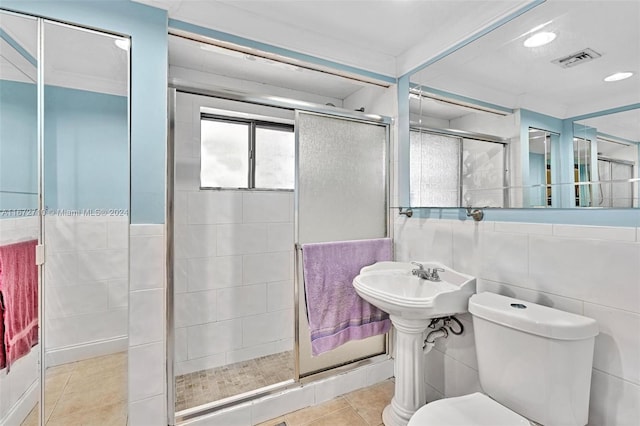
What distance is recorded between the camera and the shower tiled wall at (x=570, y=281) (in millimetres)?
1102

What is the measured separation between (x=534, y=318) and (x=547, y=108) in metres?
0.96

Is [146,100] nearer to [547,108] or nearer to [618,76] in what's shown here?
[547,108]

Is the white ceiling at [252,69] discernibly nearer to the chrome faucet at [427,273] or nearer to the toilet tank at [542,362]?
the chrome faucet at [427,273]

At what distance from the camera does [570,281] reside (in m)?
1.25

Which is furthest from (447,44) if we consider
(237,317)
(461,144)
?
(237,317)

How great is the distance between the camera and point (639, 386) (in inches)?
42.4

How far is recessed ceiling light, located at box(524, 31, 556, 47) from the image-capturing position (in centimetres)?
131

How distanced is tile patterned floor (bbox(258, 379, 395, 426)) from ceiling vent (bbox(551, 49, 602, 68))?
2.07 metres

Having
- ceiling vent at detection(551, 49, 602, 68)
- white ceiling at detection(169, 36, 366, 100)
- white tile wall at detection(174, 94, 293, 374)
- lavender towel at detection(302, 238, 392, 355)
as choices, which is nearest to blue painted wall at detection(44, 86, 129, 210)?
white ceiling at detection(169, 36, 366, 100)

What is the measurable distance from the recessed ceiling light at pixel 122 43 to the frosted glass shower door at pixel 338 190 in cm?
93

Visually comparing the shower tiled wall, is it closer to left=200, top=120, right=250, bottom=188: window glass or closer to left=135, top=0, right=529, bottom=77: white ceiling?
left=135, top=0, right=529, bottom=77: white ceiling

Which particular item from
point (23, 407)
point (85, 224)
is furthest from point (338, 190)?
point (23, 407)

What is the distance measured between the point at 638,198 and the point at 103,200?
7.40 feet

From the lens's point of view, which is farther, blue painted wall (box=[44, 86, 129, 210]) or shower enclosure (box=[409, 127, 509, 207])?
shower enclosure (box=[409, 127, 509, 207])
